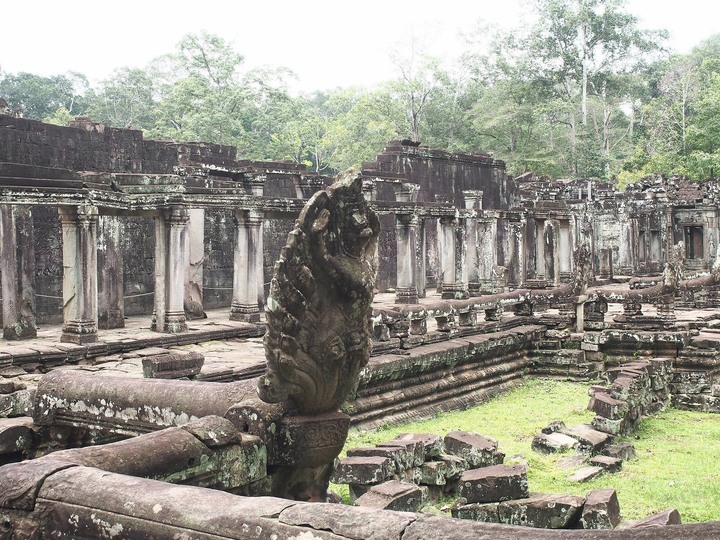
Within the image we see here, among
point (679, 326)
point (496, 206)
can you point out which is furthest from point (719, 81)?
point (679, 326)

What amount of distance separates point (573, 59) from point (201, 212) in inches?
1226

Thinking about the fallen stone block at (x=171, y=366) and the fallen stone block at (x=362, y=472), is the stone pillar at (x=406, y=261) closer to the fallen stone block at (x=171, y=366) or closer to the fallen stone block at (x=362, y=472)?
the fallen stone block at (x=171, y=366)

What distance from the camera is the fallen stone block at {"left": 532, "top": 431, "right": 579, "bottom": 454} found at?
857 cm

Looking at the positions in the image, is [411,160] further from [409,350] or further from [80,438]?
[80,438]

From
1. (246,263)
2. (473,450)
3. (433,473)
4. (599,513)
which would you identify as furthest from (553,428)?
(246,263)

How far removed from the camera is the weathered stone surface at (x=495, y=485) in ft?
20.1

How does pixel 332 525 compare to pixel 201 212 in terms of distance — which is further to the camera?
pixel 201 212

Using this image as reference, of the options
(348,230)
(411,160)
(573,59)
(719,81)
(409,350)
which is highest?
(573,59)

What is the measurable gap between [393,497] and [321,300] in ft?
6.33

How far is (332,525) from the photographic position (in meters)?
3.02

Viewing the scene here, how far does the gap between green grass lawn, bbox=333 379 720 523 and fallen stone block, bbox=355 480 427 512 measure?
3.48 feet

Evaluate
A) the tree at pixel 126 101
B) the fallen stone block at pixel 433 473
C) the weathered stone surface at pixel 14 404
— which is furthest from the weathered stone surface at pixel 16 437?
the tree at pixel 126 101

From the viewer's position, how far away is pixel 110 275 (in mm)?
15000

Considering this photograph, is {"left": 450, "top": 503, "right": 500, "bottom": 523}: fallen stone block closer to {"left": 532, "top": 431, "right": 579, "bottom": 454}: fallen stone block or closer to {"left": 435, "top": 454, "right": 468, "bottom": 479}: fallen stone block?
{"left": 435, "top": 454, "right": 468, "bottom": 479}: fallen stone block
